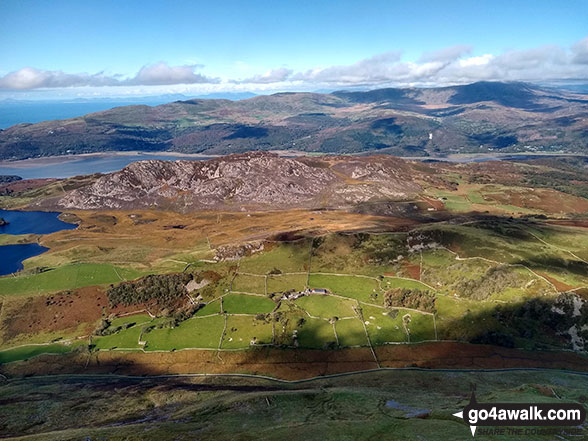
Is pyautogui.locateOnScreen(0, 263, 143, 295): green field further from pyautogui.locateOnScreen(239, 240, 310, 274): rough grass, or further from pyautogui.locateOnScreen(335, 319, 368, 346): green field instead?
pyautogui.locateOnScreen(335, 319, 368, 346): green field

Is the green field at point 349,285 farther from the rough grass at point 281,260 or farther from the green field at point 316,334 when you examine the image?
the green field at point 316,334

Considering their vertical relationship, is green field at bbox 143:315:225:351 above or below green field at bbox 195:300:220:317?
below

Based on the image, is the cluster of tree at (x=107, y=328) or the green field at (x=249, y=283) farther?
the green field at (x=249, y=283)

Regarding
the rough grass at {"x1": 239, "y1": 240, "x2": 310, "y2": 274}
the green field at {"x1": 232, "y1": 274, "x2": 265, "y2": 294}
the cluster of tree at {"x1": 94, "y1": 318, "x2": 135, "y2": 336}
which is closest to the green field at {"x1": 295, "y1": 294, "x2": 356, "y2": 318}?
the green field at {"x1": 232, "y1": 274, "x2": 265, "y2": 294}

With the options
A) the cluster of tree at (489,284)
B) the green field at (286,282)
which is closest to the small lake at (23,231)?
the green field at (286,282)

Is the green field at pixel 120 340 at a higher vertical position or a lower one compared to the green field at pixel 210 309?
lower

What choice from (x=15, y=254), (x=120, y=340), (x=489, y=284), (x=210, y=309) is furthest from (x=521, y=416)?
(x=15, y=254)
